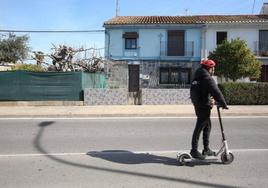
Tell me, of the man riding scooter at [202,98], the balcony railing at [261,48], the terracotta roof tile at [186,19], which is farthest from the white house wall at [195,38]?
the man riding scooter at [202,98]

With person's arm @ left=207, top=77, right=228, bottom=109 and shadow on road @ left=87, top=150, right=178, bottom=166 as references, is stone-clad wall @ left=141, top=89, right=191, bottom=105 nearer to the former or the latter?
shadow on road @ left=87, top=150, right=178, bottom=166

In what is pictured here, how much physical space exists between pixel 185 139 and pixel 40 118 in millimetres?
7042

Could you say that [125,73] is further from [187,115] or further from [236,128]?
[236,128]

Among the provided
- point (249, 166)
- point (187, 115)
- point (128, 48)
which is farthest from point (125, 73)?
point (249, 166)

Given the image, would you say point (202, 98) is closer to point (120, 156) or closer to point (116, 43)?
point (120, 156)

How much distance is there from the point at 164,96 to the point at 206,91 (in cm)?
1348

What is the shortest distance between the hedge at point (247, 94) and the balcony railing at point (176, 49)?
13.8m

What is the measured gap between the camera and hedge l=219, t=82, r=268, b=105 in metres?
20.9

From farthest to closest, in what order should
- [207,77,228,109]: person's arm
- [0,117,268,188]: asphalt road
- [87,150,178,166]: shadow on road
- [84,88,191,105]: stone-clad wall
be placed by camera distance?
[84,88,191,105]: stone-clad wall, [87,150,178,166]: shadow on road, [207,77,228,109]: person's arm, [0,117,268,188]: asphalt road

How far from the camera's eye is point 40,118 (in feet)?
51.9

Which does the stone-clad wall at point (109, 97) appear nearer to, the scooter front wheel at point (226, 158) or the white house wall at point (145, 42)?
the scooter front wheel at point (226, 158)

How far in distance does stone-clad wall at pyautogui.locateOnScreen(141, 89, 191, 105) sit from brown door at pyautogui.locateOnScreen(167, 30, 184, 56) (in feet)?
46.1

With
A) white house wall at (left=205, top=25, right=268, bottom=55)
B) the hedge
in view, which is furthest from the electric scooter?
white house wall at (left=205, top=25, right=268, bottom=55)

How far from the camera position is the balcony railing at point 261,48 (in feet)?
111
